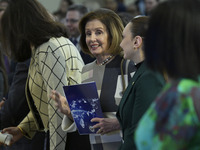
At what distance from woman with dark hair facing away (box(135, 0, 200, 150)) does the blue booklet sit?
1.52m

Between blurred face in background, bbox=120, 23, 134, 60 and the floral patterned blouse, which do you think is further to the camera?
blurred face in background, bbox=120, 23, 134, 60

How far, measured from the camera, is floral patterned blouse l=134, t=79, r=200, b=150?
143 centimetres

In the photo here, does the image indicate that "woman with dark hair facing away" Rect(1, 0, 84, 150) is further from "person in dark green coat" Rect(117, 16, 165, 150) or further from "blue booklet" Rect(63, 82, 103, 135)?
"person in dark green coat" Rect(117, 16, 165, 150)

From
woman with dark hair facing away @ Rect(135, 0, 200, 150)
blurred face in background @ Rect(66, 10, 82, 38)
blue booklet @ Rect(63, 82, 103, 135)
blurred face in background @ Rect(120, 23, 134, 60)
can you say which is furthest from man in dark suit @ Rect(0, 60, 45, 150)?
blurred face in background @ Rect(66, 10, 82, 38)

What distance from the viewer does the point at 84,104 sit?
10.3 ft

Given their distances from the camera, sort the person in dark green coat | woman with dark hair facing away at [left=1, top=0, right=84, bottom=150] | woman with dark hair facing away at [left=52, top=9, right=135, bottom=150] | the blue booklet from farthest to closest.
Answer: woman with dark hair facing away at [left=1, top=0, right=84, bottom=150] < woman with dark hair facing away at [left=52, top=9, right=135, bottom=150] < the blue booklet < the person in dark green coat

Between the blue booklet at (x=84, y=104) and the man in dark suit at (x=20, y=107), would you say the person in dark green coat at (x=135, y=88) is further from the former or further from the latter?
the man in dark suit at (x=20, y=107)

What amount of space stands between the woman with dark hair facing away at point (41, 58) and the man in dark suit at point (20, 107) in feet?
0.27

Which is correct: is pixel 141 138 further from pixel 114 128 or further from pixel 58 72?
pixel 58 72

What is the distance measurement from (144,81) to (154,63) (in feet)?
2.75

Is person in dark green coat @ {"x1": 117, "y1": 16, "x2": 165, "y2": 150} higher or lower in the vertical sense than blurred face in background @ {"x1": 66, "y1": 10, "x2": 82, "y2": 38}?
higher

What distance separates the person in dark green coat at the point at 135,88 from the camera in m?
2.34

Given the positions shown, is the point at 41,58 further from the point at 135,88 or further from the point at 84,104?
the point at 135,88

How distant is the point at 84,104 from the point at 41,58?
609 millimetres
